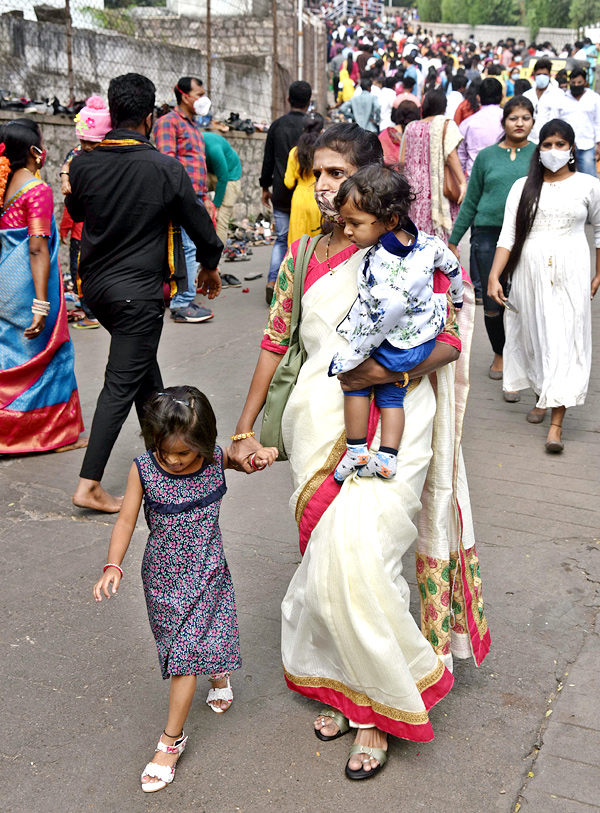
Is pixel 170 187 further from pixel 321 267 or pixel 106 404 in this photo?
pixel 321 267

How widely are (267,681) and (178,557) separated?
72 cm

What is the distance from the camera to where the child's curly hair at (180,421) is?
2381 millimetres

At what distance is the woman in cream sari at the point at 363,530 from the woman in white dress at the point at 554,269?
2.60m

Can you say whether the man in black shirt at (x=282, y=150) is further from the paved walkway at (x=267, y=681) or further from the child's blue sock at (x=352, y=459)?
the child's blue sock at (x=352, y=459)

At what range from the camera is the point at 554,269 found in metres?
5.24

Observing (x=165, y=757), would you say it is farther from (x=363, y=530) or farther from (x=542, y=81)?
(x=542, y=81)

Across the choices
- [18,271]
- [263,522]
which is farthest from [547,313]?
[18,271]

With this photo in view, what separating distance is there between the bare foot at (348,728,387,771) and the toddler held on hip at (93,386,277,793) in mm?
457

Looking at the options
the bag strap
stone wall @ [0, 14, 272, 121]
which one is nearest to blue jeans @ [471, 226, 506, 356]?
the bag strap

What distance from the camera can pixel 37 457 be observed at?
202 inches

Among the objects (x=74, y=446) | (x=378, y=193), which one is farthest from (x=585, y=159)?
(x=378, y=193)

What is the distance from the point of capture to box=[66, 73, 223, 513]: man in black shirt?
13.7ft

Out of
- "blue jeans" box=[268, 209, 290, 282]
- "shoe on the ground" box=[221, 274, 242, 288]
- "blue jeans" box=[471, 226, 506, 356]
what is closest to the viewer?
"blue jeans" box=[471, 226, 506, 356]

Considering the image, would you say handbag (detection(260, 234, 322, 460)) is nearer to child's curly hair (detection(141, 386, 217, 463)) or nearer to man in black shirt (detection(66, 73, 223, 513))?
child's curly hair (detection(141, 386, 217, 463))
